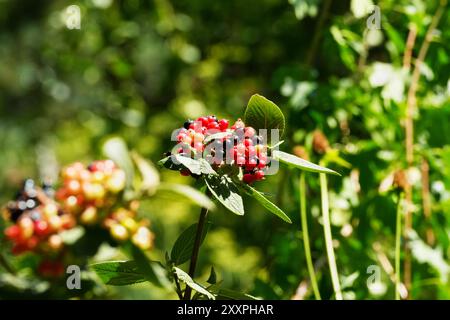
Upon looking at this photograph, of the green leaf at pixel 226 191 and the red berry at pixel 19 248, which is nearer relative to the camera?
the green leaf at pixel 226 191

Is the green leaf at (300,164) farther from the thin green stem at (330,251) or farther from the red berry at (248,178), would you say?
the thin green stem at (330,251)

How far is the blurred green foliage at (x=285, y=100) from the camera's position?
1.02 m

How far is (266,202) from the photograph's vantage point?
59cm

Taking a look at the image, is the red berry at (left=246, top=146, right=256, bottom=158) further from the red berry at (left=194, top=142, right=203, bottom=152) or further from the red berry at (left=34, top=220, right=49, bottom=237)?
the red berry at (left=34, top=220, right=49, bottom=237)

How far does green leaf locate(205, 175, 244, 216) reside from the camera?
0.58m

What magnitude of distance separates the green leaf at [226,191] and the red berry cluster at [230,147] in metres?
0.01

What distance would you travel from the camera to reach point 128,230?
24.9 inches

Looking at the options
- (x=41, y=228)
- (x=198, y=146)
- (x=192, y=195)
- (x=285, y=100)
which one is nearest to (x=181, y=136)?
(x=198, y=146)

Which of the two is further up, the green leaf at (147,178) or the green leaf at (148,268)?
the green leaf at (147,178)

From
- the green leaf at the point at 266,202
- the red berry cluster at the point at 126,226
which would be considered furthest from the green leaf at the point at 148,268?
the green leaf at the point at 266,202

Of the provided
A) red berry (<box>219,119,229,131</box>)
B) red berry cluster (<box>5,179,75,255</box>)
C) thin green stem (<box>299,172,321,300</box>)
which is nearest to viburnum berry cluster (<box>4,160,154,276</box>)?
red berry cluster (<box>5,179,75,255</box>)

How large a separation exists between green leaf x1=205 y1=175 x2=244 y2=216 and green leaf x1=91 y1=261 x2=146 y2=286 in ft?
0.39
